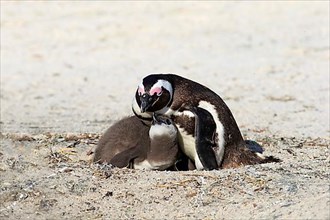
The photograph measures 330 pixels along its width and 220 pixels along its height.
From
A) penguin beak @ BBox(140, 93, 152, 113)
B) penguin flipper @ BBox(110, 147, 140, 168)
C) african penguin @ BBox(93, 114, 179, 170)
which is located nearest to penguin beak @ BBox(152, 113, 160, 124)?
african penguin @ BBox(93, 114, 179, 170)

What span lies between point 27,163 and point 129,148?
2.21ft

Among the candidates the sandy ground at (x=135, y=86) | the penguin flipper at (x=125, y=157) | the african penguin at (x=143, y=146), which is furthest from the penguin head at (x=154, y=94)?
the sandy ground at (x=135, y=86)

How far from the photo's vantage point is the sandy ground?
504 cm

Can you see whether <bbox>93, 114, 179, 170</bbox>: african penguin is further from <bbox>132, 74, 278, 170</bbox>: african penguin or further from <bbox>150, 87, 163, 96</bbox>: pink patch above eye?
<bbox>150, 87, 163, 96</bbox>: pink patch above eye

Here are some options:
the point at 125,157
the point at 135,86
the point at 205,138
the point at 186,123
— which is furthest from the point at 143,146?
the point at 135,86

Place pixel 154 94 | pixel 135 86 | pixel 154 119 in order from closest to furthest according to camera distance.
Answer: pixel 154 94 → pixel 154 119 → pixel 135 86

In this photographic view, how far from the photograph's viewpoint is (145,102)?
576 centimetres

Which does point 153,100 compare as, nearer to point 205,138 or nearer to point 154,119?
point 154,119

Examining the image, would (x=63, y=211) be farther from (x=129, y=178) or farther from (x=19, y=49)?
(x=19, y=49)

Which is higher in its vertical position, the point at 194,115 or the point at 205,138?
the point at 194,115

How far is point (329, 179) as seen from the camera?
5.23 m

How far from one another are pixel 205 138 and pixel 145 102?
0.45 metres

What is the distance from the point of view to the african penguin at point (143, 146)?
19.1ft

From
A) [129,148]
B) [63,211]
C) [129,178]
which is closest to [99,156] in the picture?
[129,148]
